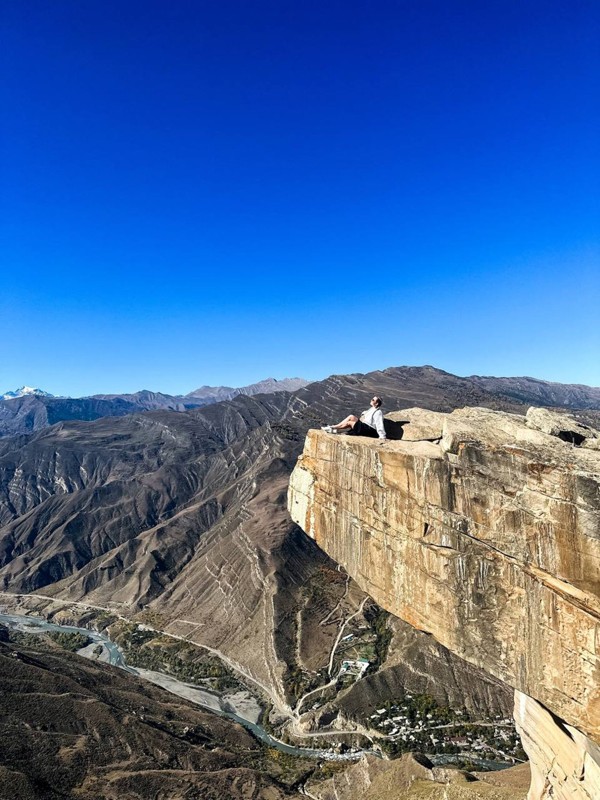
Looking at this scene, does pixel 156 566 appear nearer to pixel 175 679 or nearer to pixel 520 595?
pixel 175 679

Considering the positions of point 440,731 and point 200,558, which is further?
point 200,558

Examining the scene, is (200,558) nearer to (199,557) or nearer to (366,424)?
(199,557)

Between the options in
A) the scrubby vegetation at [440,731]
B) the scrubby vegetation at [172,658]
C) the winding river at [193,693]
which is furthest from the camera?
the scrubby vegetation at [172,658]

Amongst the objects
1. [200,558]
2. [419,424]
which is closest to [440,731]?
[419,424]

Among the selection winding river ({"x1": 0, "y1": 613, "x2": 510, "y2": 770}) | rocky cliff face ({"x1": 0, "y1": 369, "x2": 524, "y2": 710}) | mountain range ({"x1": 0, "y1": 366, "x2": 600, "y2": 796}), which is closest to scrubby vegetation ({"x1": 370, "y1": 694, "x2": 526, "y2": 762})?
winding river ({"x1": 0, "y1": 613, "x2": 510, "y2": 770})

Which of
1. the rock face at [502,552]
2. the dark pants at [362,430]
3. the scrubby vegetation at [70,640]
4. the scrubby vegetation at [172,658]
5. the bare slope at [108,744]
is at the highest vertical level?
the dark pants at [362,430]

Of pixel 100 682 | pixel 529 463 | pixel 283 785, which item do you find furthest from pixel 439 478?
pixel 100 682

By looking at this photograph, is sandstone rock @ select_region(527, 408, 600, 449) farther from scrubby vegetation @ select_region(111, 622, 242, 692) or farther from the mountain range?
scrubby vegetation @ select_region(111, 622, 242, 692)

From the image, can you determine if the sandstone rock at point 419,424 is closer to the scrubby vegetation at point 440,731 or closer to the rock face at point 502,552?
the rock face at point 502,552

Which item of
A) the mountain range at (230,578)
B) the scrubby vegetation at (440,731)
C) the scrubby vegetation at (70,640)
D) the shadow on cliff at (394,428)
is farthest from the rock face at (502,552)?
the scrubby vegetation at (70,640)
